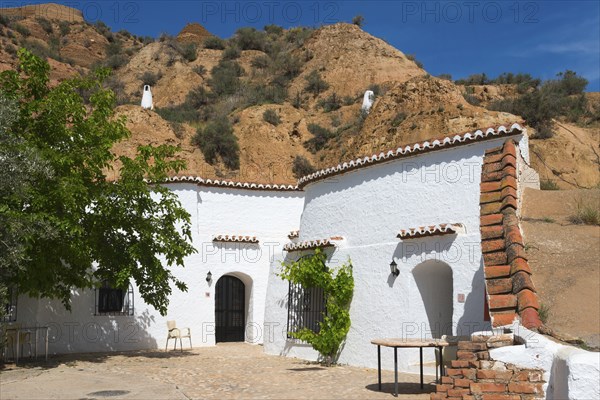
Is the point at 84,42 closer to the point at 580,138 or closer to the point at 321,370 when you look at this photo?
the point at 580,138

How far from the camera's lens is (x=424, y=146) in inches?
481

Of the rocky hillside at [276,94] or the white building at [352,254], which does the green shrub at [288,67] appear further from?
the white building at [352,254]

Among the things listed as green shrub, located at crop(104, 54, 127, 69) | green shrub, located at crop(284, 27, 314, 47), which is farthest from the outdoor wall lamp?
green shrub, located at crop(104, 54, 127, 69)

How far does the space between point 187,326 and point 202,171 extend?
1416 cm

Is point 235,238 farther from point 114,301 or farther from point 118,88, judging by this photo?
point 118,88

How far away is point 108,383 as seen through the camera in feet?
35.1

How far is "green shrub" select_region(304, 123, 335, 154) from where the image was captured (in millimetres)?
32844

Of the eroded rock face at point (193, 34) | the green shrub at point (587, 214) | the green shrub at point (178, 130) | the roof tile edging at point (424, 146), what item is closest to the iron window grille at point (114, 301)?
the roof tile edging at point (424, 146)

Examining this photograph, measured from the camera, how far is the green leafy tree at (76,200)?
39.5ft

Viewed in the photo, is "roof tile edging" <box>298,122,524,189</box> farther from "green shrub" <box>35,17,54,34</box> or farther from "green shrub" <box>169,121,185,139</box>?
"green shrub" <box>35,17,54,34</box>

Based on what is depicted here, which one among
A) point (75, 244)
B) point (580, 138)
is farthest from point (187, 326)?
point (580, 138)

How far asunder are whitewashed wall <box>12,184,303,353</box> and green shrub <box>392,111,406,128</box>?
330 inches

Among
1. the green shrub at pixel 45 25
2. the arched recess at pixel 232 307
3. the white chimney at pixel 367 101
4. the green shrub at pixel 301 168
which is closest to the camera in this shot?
the arched recess at pixel 232 307

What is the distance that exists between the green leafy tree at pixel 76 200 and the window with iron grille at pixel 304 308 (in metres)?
3.04
